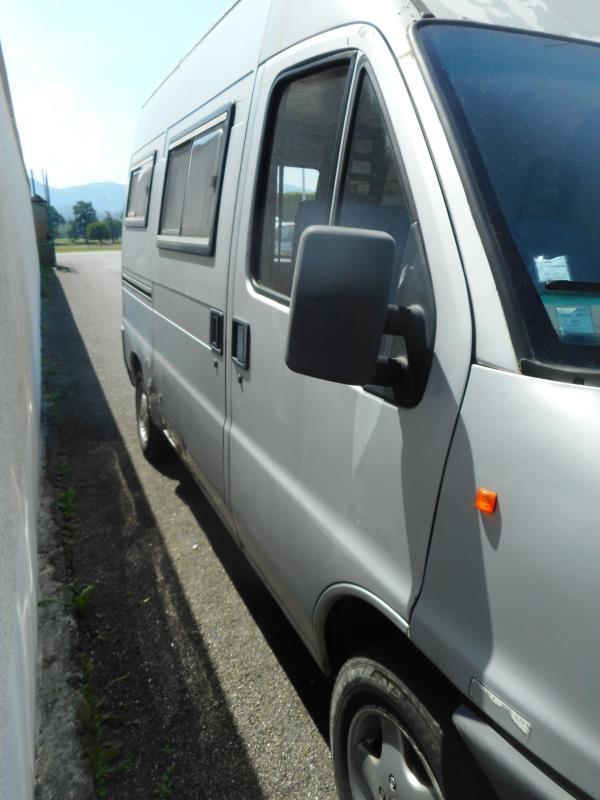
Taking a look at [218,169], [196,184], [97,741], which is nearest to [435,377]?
[218,169]

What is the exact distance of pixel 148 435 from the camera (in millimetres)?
5070

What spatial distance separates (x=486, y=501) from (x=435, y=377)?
0.31 meters

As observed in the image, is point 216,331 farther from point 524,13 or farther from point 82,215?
point 82,215

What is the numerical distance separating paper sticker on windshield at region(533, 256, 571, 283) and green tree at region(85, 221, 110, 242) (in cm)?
10580

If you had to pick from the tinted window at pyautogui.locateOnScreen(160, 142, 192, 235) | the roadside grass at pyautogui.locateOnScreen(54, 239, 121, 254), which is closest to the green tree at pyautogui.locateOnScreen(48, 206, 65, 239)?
the roadside grass at pyautogui.locateOnScreen(54, 239, 121, 254)

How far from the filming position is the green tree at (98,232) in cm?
9981

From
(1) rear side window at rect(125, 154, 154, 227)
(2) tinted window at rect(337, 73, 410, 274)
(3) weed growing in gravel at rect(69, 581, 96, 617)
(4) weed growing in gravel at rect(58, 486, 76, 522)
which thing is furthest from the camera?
(1) rear side window at rect(125, 154, 154, 227)

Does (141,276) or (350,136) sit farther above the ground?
(350,136)

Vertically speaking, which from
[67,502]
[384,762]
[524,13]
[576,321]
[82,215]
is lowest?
[82,215]

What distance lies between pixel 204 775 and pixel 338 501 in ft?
4.19

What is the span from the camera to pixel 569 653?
44.3 inches

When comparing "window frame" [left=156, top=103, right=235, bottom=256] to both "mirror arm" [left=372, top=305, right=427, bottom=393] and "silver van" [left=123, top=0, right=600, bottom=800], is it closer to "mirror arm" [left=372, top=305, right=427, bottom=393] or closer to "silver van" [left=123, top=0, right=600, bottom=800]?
"silver van" [left=123, top=0, right=600, bottom=800]

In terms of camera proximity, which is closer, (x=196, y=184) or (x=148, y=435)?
(x=196, y=184)

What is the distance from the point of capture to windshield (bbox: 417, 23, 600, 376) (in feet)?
4.36
